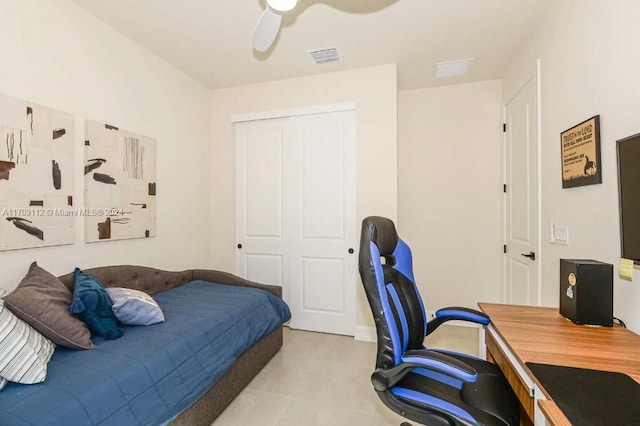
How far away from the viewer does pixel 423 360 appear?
1162 millimetres

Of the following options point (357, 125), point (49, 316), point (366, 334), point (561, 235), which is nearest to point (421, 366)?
point (561, 235)

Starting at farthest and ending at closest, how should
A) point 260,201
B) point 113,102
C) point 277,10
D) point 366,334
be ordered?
point 260,201
point 366,334
point 113,102
point 277,10

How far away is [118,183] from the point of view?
8.14ft

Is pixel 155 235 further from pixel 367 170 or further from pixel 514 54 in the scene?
pixel 514 54

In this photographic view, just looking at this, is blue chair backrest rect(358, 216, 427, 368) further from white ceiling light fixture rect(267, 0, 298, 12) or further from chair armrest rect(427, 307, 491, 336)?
white ceiling light fixture rect(267, 0, 298, 12)

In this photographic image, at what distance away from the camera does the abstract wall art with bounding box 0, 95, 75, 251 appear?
179 cm

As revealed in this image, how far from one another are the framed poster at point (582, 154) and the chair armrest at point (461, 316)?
37.4 inches

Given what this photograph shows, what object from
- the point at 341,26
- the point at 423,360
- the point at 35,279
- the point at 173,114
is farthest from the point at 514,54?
the point at 35,279

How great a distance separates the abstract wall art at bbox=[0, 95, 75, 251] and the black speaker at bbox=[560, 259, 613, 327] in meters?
3.09

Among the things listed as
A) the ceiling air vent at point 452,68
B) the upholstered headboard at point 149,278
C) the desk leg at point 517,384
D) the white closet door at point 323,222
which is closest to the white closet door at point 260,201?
the white closet door at point 323,222

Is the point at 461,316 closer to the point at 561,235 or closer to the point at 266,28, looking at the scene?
the point at 561,235

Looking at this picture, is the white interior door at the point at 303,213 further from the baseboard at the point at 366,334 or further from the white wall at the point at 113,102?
the white wall at the point at 113,102

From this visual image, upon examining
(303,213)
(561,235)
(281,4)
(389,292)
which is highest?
(281,4)

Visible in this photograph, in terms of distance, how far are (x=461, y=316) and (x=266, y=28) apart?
78.6 inches
